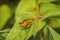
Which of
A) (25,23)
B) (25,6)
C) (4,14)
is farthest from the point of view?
(4,14)

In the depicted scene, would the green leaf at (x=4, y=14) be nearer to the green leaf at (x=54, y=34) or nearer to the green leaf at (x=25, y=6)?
the green leaf at (x=25, y=6)

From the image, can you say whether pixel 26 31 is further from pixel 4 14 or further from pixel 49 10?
pixel 4 14

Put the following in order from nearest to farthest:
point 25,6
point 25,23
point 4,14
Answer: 1. point 25,23
2. point 25,6
3. point 4,14

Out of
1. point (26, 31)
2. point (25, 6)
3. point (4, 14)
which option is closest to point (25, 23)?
point (26, 31)

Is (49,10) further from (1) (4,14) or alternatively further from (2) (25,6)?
(1) (4,14)

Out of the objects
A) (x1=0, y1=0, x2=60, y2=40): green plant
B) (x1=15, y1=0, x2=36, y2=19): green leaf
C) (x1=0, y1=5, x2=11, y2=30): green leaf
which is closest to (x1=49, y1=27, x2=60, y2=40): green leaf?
(x1=0, y1=0, x2=60, y2=40): green plant

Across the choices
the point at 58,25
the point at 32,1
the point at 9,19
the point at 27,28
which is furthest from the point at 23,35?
the point at 9,19

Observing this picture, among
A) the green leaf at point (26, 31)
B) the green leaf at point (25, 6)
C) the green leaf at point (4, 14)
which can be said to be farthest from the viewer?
the green leaf at point (4, 14)

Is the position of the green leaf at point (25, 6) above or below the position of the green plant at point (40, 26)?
above

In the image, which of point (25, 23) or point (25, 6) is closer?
point (25, 23)

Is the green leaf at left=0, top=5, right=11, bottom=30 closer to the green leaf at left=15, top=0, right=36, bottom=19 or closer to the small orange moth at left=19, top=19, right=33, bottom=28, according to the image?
the green leaf at left=15, top=0, right=36, bottom=19

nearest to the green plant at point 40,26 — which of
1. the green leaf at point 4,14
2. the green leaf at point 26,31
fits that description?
the green leaf at point 26,31
